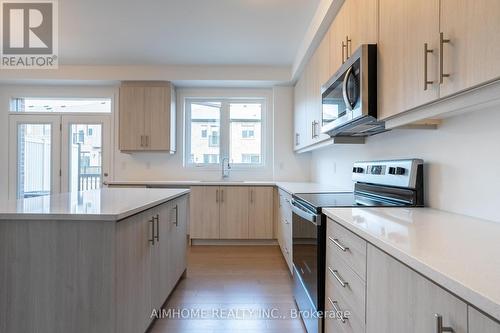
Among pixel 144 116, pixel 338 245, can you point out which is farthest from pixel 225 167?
pixel 338 245

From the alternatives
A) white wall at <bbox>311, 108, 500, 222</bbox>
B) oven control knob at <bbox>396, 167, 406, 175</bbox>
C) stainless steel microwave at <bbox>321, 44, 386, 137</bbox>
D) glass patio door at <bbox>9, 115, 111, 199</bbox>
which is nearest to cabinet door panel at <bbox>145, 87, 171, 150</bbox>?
glass patio door at <bbox>9, 115, 111, 199</bbox>

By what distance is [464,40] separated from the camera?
99 cm

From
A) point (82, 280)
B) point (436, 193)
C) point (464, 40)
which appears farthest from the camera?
point (436, 193)

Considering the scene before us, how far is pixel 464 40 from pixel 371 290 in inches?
35.1

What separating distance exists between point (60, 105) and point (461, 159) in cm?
545

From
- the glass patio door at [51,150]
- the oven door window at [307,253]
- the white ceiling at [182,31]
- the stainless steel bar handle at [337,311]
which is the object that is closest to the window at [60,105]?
the glass patio door at [51,150]

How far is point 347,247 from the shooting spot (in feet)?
4.30

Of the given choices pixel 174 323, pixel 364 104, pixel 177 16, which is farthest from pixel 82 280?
pixel 177 16

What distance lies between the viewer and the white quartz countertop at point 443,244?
61 centimetres

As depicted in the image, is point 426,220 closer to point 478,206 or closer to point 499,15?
point 478,206

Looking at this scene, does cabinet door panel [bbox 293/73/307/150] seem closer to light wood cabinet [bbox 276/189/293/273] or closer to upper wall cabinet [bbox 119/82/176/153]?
light wood cabinet [bbox 276/189/293/273]

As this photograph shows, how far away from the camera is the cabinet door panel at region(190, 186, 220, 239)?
14.3 ft

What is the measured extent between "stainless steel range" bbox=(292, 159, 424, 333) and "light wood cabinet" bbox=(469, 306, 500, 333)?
1.06 m

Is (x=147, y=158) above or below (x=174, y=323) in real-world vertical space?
above
